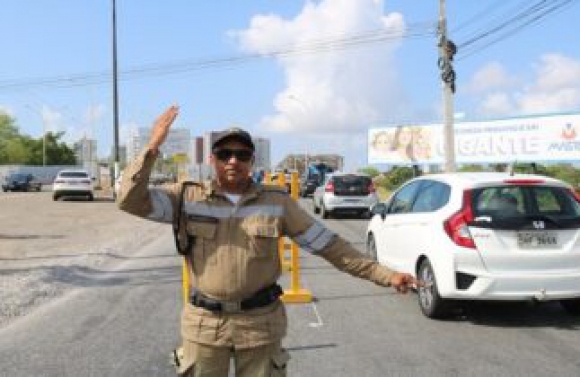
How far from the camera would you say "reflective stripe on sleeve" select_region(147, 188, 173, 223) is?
12.0ft

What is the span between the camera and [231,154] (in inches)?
144

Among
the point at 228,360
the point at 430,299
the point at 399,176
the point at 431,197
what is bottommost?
the point at 430,299

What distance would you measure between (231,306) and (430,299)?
5.34 m

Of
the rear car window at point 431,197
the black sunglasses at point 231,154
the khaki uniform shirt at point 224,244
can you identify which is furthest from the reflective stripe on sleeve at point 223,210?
the rear car window at point 431,197

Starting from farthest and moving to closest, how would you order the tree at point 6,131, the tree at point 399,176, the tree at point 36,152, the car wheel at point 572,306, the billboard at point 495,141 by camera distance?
the tree at point 6,131
the tree at point 36,152
the tree at point 399,176
the billboard at point 495,141
the car wheel at point 572,306

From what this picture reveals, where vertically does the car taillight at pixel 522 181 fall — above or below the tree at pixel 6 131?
below

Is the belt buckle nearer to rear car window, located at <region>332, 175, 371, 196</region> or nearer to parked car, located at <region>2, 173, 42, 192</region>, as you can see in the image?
rear car window, located at <region>332, 175, 371, 196</region>

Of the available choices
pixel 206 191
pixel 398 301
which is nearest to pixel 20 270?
pixel 398 301

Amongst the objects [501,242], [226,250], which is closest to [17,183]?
[501,242]

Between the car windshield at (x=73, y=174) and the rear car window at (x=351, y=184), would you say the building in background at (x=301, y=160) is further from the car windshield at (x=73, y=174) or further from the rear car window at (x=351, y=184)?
the rear car window at (x=351, y=184)

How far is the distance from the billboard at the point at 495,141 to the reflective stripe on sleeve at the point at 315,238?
31.3 m

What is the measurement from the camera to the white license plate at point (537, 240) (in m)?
8.16

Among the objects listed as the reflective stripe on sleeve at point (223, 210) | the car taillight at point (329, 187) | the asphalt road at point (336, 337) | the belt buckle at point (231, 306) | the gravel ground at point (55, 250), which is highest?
the reflective stripe on sleeve at point (223, 210)

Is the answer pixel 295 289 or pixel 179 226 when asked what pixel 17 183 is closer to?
pixel 295 289
